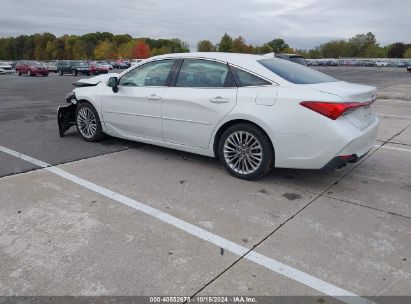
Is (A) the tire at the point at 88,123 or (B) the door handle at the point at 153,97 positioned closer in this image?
(B) the door handle at the point at 153,97

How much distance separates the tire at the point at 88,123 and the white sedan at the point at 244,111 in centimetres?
36

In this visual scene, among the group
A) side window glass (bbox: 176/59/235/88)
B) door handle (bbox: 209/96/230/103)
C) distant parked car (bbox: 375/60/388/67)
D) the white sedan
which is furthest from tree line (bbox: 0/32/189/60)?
door handle (bbox: 209/96/230/103)

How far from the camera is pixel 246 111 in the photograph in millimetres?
4480

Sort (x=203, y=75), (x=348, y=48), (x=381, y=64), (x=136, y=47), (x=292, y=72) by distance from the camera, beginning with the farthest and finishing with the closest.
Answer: (x=348, y=48) → (x=136, y=47) → (x=381, y=64) → (x=203, y=75) → (x=292, y=72)

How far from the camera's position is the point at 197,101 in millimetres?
4887

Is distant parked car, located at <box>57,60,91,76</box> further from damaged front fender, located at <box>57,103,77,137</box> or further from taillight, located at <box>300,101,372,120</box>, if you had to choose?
taillight, located at <box>300,101,372,120</box>

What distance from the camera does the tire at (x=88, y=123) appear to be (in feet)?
20.6

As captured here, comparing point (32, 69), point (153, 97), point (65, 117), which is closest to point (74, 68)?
point (32, 69)

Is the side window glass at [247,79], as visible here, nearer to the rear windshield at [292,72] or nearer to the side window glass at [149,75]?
the rear windshield at [292,72]

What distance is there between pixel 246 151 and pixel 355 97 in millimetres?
1414

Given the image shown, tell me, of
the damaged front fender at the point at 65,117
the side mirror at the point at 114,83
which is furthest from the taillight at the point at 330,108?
the damaged front fender at the point at 65,117

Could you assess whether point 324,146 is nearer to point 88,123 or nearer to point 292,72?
point 292,72

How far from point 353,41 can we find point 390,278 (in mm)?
130617

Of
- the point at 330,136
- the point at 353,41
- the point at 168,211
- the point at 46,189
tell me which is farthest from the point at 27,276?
the point at 353,41
